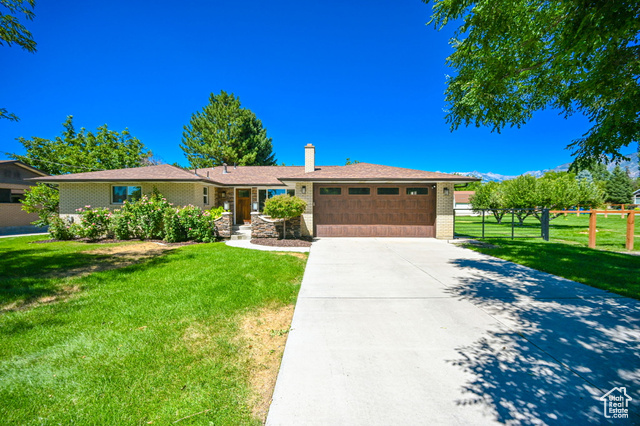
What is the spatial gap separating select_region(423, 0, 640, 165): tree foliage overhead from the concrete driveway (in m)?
3.16

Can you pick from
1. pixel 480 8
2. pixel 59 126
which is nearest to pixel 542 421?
pixel 480 8

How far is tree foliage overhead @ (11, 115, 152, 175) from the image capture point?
2333 centimetres

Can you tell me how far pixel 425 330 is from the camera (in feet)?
11.4

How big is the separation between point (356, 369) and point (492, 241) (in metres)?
10.8

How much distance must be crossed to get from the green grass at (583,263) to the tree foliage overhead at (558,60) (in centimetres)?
251

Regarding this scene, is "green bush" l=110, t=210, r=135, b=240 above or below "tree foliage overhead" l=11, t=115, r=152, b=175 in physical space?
below

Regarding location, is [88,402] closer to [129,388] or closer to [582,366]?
[129,388]

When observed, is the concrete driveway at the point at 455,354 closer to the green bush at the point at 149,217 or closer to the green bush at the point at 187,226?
the green bush at the point at 187,226

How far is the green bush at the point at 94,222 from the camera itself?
11.3 metres

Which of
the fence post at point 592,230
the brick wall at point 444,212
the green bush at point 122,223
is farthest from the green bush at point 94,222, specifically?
the fence post at point 592,230

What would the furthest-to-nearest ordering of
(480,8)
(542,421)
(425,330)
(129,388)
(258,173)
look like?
(258,173) → (480,8) → (425,330) → (129,388) → (542,421)

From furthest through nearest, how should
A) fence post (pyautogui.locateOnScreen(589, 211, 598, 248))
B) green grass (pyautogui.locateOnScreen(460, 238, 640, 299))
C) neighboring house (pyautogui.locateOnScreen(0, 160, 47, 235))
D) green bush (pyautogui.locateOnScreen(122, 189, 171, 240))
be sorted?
neighboring house (pyautogui.locateOnScreen(0, 160, 47, 235)), green bush (pyautogui.locateOnScreen(122, 189, 171, 240)), fence post (pyautogui.locateOnScreen(589, 211, 598, 248)), green grass (pyautogui.locateOnScreen(460, 238, 640, 299))

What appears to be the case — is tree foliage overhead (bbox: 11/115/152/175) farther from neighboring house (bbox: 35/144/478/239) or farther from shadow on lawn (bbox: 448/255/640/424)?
shadow on lawn (bbox: 448/255/640/424)

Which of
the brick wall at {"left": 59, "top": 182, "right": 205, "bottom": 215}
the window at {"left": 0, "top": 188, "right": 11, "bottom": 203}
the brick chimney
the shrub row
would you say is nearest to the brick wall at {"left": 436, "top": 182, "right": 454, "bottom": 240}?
the brick chimney
